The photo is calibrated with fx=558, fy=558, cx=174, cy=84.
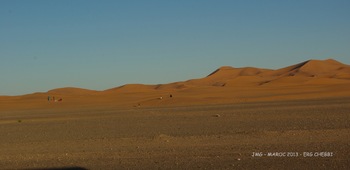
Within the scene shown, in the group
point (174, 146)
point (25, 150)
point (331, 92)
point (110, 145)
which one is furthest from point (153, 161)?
point (331, 92)

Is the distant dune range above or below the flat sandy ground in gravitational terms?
above

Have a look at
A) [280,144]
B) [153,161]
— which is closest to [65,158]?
[153,161]

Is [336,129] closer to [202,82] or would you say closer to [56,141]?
[56,141]

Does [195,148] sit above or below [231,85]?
below

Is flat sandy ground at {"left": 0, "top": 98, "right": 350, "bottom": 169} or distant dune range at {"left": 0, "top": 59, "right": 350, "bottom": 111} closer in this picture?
flat sandy ground at {"left": 0, "top": 98, "right": 350, "bottom": 169}

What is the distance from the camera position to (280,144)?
1378 centimetres

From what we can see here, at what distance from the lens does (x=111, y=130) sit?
21797 millimetres

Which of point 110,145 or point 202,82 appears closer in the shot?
point 110,145

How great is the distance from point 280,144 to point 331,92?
4291 cm

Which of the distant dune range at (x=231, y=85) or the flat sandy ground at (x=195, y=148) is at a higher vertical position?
the distant dune range at (x=231, y=85)

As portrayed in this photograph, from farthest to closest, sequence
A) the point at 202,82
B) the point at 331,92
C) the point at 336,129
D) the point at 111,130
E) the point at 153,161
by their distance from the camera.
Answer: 1. the point at 202,82
2. the point at 331,92
3. the point at 111,130
4. the point at 336,129
5. the point at 153,161

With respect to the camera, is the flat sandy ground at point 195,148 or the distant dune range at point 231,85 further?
the distant dune range at point 231,85

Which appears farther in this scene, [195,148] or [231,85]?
[231,85]

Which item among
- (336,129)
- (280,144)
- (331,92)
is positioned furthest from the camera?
(331,92)
